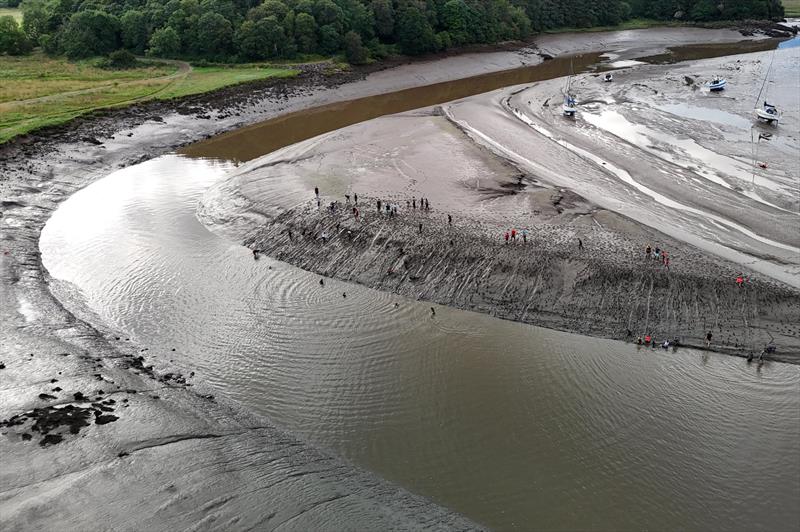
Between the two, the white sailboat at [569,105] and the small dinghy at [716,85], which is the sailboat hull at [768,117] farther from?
the white sailboat at [569,105]

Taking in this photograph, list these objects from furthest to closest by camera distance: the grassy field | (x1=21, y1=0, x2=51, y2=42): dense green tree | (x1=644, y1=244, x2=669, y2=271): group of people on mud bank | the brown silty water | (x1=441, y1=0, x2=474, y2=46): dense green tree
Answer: (x1=441, y1=0, x2=474, y2=46): dense green tree → (x1=21, y1=0, x2=51, y2=42): dense green tree → the grassy field → the brown silty water → (x1=644, y1=244, x2=669, y2=271): group of people on mud bank

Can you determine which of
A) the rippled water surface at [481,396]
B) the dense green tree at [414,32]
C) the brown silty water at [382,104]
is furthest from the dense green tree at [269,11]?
the rippled water surface at [481,396]

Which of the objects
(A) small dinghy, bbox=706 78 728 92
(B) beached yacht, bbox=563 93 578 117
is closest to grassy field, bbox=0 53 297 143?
(B) beached yacht, bbox=563 93 578 117

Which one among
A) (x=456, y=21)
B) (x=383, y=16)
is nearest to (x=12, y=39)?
(x=383, y=16)

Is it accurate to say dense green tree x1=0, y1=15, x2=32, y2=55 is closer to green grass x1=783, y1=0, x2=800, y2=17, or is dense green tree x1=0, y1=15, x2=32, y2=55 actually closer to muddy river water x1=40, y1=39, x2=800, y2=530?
muddy river water x1=40, y1=39, x2=800, y2=530

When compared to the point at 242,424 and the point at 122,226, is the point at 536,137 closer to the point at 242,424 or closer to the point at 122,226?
the point at 122,226

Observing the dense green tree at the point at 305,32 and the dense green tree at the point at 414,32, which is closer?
the dense green tree at the point at 305,32
